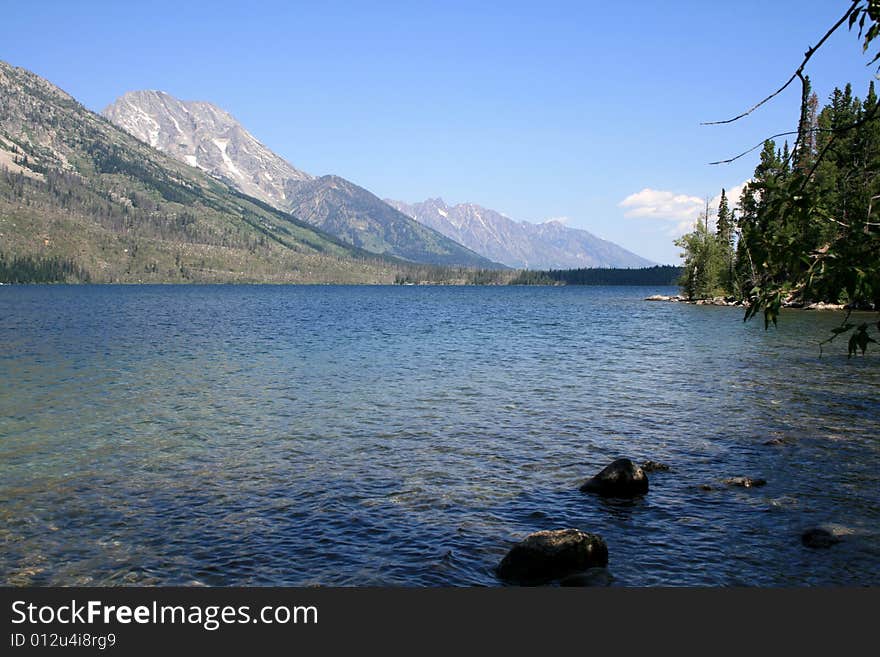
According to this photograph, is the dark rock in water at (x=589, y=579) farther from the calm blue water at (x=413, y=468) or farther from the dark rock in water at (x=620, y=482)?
the dark rock in water at (x=620, y=482)

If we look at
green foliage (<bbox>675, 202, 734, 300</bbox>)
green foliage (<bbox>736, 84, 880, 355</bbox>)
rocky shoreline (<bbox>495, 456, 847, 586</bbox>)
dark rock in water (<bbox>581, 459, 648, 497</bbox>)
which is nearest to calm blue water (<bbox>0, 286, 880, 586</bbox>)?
rocky shoreline (<bbox>495, 456, 847, 586</bbox>)

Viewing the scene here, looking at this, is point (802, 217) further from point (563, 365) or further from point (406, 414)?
point (563, 365)

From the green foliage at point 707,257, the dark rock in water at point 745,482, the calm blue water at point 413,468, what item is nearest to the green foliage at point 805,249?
the calm blue water at point 413,468

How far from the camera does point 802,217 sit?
8.21m

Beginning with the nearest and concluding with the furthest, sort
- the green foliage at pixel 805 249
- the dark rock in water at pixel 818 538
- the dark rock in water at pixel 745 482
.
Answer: the green foliage at pixel 805 249, the dark rock in water at pixel 818 538, the dark rock in water at pixel 745 482

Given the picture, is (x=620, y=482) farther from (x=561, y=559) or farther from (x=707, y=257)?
(x=707, y=257)

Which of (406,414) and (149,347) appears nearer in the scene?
(406,414)

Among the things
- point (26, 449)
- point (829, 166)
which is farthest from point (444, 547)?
point (829, 166)

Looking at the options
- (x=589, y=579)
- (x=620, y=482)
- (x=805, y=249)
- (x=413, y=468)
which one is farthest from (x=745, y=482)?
(x=805, y=249)

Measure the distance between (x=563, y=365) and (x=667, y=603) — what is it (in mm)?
42079

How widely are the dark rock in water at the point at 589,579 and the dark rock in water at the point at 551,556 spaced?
21 cm

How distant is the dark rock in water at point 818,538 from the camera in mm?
16241

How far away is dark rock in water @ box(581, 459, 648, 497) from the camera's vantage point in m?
20.4

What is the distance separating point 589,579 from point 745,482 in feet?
33.0
